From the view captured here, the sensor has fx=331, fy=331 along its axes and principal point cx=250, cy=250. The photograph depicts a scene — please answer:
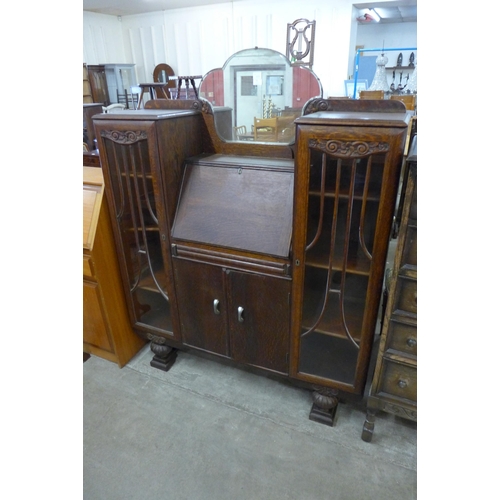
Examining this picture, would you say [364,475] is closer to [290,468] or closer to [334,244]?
[290,468]

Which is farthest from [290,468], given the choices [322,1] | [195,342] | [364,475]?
[322,1]

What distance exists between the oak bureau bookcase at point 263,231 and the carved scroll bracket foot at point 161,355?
0.56 feet

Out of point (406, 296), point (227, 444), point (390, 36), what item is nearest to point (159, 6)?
point (390, 36)

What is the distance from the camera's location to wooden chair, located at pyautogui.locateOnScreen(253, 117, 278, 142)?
5.46ft

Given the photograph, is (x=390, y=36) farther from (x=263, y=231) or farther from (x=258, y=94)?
(x=263, y=231)

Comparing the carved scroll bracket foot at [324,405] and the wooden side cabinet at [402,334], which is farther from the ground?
the wooden side cabinet at [402,334]

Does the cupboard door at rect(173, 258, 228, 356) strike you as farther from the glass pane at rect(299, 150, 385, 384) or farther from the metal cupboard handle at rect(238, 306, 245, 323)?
the glass pane at rect(299, 150, 385, 384)

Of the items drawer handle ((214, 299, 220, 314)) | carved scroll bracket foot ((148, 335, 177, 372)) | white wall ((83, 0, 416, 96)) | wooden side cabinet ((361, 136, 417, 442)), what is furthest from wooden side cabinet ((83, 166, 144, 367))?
white wall ((83, 0, 416, 96))

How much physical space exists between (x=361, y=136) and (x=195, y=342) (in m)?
1.23

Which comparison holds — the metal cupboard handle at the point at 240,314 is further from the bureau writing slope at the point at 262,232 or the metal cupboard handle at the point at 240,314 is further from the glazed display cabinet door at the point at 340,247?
the glazed display cabinet door at the point at 340,247

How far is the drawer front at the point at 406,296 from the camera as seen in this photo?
3.70 feet

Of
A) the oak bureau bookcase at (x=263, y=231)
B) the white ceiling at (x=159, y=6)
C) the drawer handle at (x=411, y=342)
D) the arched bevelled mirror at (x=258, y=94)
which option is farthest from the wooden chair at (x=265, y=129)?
the white ceiling at (x=159, y=6)

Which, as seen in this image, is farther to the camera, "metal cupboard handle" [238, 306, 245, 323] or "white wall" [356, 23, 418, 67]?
"white wall" [356, 23, 418, 67]

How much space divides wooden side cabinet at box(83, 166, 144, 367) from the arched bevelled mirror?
0.69 m
